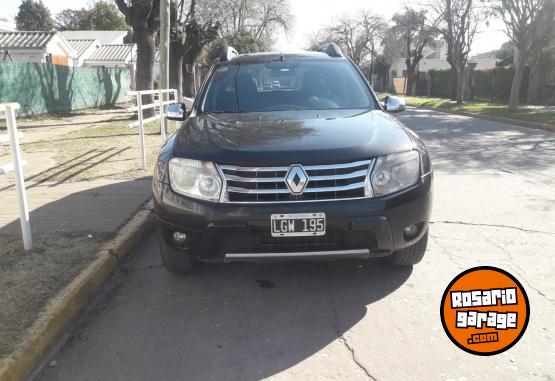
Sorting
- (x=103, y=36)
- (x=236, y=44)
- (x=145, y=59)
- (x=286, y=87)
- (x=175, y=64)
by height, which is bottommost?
(x=286, y=87)

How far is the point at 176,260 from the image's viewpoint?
3.66 m

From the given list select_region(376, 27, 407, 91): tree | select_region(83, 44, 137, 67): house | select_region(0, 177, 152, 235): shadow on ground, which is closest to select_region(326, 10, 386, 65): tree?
select_region(376, 27, 407, 91): tree

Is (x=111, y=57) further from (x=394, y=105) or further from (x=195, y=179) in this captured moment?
(x=195, y=179)

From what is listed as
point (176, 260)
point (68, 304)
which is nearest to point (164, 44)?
point (176, 260)

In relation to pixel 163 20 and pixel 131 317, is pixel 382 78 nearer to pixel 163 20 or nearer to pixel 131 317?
pixel 163 20

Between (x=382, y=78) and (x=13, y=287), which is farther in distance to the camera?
(x=382, y=78)

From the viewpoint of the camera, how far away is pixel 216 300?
3480 mm

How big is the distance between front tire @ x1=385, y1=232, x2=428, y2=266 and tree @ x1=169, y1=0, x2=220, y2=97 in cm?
1570

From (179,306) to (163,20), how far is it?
33.8ft

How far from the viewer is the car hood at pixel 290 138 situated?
309 cm

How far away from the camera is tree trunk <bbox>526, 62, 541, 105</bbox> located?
24609mm

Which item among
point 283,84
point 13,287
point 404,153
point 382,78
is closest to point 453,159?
point 283,84

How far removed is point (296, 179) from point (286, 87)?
6.29ft

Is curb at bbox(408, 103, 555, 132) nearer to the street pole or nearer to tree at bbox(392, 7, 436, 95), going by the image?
the street pole
